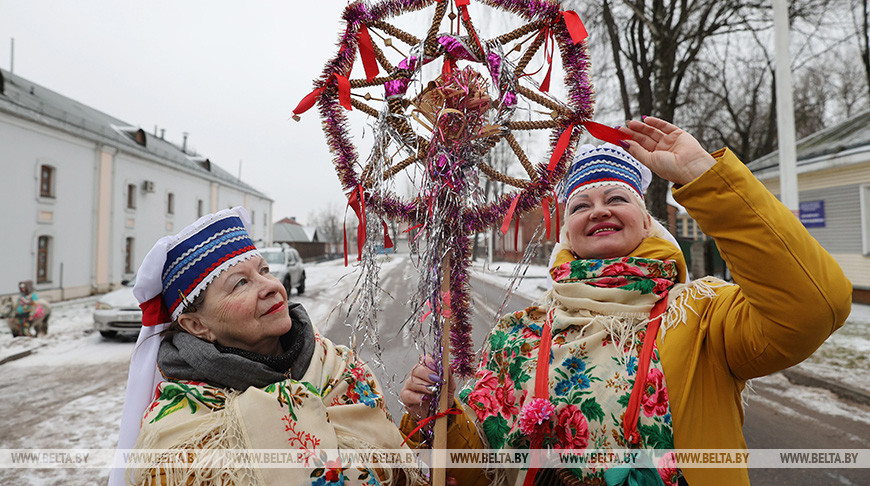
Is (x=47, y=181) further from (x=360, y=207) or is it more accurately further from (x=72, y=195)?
(x=360, y=207)

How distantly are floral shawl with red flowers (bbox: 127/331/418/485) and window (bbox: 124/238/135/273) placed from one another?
21.3 meters

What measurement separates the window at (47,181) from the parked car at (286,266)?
25.8 feet

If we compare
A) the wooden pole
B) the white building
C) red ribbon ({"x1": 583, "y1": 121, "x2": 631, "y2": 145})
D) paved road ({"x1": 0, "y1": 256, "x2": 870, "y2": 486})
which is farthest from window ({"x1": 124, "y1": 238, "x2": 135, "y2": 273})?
red ribbon ({"x1": 583, "y1": 121, "x2": 631, "y2": 145})

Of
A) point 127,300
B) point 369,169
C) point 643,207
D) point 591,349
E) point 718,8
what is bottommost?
point 127,300

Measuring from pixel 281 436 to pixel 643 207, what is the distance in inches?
60.0

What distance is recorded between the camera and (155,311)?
5.48ft

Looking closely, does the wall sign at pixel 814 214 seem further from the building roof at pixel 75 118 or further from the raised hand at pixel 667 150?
the building roof at pixel 75 118

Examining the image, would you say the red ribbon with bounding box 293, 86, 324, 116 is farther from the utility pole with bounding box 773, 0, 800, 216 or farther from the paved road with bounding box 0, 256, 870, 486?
the utility pole with bounding box 773, 0, 800, 216

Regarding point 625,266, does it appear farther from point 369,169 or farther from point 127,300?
point 127,300

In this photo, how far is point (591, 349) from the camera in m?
1.45

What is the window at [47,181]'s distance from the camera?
1474 cm

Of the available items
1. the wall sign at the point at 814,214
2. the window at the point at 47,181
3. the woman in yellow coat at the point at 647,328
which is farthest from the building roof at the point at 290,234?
the woman in yellow coat at the point at 647,328

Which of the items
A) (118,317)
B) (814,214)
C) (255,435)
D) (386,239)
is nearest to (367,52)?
(386,239)

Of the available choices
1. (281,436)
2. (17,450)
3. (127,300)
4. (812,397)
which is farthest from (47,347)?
(812,397)
